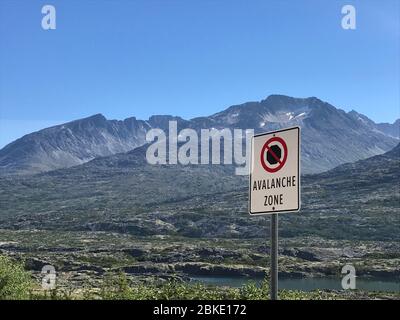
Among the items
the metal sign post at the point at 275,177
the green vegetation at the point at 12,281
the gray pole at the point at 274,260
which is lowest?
the green vegetation at the point at 12,281

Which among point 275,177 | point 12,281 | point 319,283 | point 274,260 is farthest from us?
point 319,283

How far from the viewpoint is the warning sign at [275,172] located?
7699 millimetres

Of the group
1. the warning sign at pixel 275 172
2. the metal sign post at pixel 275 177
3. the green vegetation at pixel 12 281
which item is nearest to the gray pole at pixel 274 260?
the metal sign post at pixel 275 177

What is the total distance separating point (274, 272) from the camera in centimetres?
773

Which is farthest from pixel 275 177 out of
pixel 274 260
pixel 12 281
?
pixel 12 281

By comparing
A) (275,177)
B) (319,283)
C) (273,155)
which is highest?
(273,155)

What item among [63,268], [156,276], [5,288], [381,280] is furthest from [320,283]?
[5,288]

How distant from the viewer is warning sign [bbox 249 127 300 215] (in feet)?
25.3

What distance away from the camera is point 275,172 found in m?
7.96

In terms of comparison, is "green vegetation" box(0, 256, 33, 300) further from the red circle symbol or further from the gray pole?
the red circle symbol

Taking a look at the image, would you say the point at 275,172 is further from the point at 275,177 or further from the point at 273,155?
the point at 273,155

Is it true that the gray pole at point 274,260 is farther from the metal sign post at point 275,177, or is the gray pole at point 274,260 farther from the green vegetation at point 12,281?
the green vegetation at point 12,281
